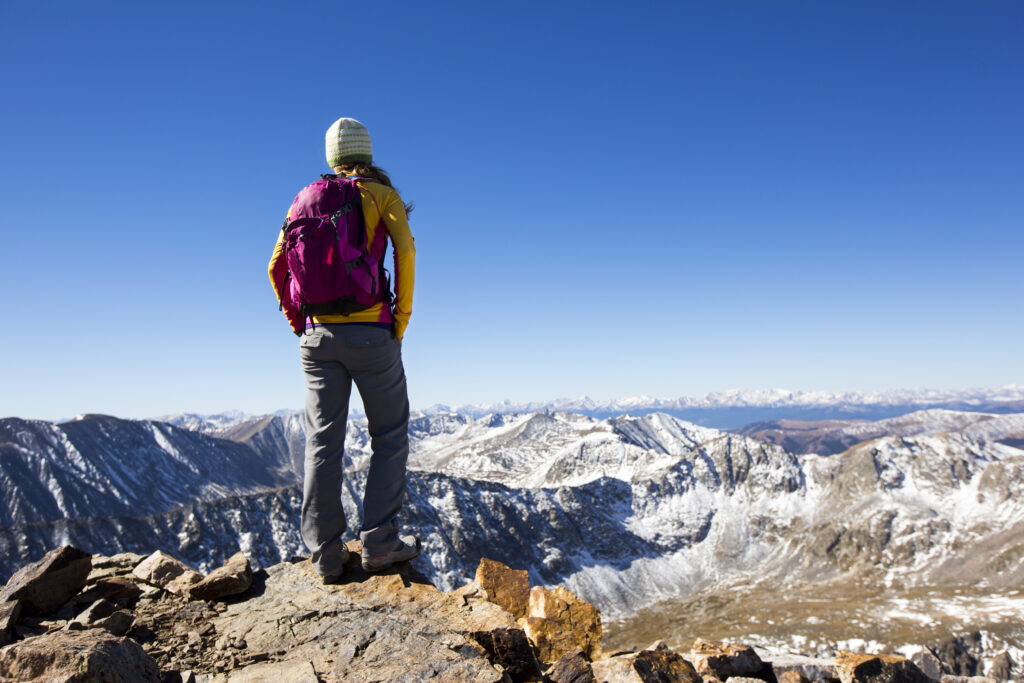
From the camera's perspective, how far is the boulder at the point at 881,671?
6633 mm

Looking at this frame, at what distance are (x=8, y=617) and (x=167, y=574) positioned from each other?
237 centimetres

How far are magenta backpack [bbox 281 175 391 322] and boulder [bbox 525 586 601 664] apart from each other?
4.18 meters

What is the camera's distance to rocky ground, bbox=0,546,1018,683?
439 cm

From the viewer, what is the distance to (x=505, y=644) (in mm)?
4836

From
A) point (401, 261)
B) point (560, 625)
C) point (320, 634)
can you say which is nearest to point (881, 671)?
point (560, 625)

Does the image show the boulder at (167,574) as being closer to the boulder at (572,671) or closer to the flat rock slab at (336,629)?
the flat rock slab at (336,629)

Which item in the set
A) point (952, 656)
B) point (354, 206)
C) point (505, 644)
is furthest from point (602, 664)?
point (952, 656)

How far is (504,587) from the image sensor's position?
6.97 metres

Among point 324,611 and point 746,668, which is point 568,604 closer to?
point 746,668

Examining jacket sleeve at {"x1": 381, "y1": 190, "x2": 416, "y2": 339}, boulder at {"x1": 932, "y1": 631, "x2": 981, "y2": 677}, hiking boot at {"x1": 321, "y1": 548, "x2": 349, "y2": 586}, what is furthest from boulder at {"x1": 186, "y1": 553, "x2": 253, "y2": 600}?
boulder at {"x1": 932, "y1": 631, "x2": 981, "y2": 677}

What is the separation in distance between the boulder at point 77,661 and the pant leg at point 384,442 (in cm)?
288

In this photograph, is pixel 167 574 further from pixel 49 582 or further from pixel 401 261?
pixel 401 261

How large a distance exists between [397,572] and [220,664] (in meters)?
2.27

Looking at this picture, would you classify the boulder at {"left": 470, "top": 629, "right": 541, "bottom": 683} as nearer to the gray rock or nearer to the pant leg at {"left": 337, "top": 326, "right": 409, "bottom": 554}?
the pant leg at {"left": 337, "top": 326, "right": 409, "bottom": 554}
